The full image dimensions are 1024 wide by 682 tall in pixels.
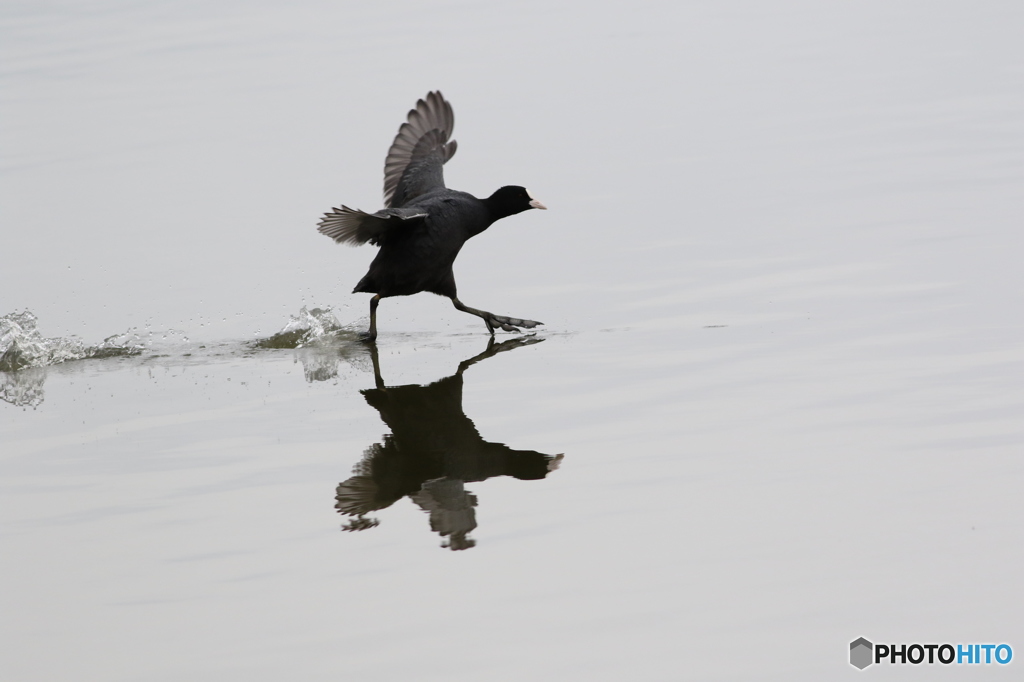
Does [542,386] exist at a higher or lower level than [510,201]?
lower

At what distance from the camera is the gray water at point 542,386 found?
4.36m

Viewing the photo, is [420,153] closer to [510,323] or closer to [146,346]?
[510,323]

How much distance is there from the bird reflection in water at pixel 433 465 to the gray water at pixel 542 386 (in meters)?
0.02

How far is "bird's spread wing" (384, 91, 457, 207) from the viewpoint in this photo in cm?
952

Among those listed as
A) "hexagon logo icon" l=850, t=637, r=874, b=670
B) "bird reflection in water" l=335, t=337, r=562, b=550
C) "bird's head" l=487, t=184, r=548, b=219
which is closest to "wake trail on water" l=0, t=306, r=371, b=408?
"bird reflection in water" l=335, t=337, r=562, b=550

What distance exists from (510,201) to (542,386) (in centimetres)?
217

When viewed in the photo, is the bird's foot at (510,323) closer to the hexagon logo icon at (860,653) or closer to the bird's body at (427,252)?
the bird's body at (427,252)

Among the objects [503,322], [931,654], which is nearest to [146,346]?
[503,322]

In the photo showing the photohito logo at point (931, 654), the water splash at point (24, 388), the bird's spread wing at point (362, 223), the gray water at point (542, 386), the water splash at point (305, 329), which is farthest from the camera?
the water splash at point (305, 329)

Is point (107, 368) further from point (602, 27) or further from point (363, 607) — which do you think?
point (602, 27)

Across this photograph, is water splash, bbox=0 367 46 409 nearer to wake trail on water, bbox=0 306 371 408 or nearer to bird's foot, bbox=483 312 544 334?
wake trail on water, bbox=0 306 371 408

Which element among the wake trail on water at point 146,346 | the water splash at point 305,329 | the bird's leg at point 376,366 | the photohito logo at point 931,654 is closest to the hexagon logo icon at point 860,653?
the photohito logo at point 931,654

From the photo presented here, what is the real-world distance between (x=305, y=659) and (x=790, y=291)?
515 centimetres

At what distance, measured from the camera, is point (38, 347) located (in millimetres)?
8414
